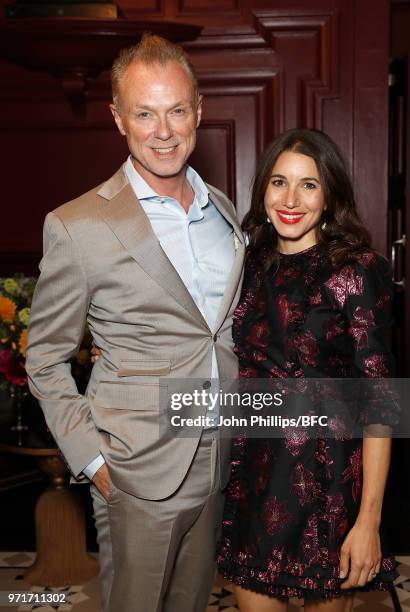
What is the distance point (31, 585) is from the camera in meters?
3.44

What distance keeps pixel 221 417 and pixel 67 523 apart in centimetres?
153

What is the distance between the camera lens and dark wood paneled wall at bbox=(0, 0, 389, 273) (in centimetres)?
422

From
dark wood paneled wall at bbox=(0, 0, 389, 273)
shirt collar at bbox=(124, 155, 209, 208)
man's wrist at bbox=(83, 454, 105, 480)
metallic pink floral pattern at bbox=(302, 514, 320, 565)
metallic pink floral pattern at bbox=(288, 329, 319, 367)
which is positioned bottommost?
metallic pink floral pattern at bbox=(302, 514, 320, 565)

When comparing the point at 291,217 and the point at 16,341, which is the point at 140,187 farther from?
the point at 16,341

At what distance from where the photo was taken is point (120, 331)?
2.07m

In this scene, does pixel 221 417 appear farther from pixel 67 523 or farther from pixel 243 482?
pixel 67 523

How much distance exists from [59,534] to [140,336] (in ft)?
5.54

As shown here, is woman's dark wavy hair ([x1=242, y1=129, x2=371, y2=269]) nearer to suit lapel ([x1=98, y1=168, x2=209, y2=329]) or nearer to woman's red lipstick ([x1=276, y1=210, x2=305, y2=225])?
woman's red lipstick ([x1=276, y1=210, x2=305, y2=225])

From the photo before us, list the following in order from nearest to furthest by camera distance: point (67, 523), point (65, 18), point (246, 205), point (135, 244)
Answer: point (135, 244)
point (65, 18)
point (67, 523)
point (246, 205)

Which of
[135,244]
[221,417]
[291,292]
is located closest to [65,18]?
[135,244]

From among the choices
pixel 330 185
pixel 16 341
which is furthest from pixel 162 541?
pixel 16 341

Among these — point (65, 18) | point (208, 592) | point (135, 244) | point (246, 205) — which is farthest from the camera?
point (246, 205)

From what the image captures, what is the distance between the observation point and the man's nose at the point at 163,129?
6.81ft

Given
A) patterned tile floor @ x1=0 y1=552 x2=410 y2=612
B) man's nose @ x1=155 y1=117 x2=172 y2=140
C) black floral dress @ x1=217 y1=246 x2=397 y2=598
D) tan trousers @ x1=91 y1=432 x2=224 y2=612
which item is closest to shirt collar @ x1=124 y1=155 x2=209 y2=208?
man's nose @ x1=155 y1=117 x2=172 y2=140
